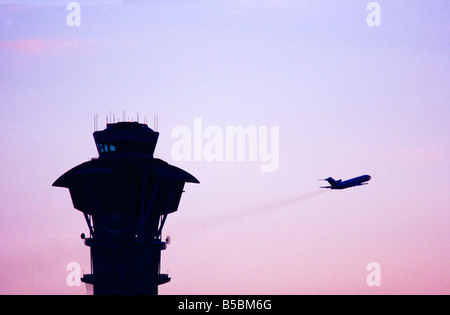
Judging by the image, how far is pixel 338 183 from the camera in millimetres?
196625
